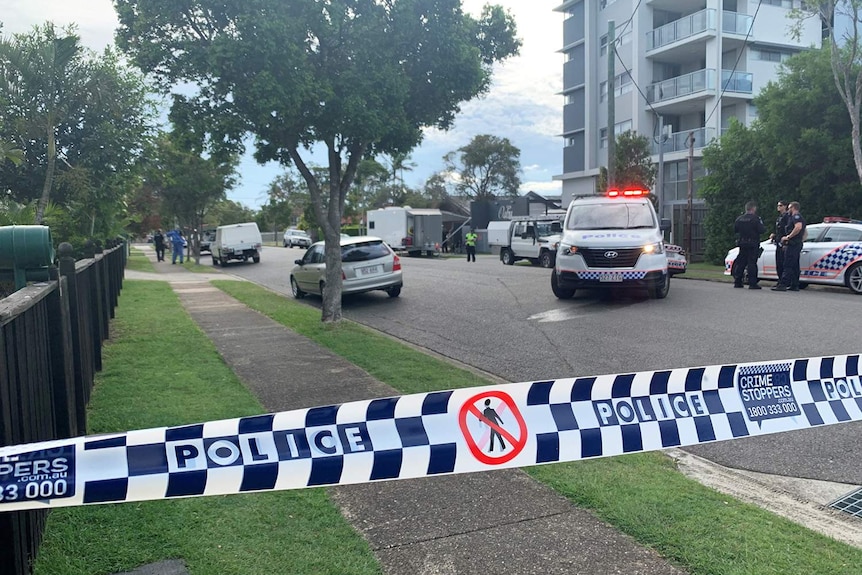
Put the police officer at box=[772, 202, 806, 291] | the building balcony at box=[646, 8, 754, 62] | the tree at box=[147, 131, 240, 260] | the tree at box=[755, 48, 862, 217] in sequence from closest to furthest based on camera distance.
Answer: the police officer at box=[772, 202, 806, 291] → the tree at box=[755, 48, 862, 217] → the tree at box=[147, 131, 240, 260] → the building balcony at box=[646, 8, 754, 62]

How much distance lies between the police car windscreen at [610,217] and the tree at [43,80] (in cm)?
1047

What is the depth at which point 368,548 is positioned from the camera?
3504mm

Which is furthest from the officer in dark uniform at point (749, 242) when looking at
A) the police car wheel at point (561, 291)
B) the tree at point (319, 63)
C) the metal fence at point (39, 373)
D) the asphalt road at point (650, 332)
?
the metal fence at point (39, 373)

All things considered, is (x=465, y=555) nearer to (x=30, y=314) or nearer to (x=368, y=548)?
(x=368, y=548)

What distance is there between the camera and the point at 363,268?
15156mm

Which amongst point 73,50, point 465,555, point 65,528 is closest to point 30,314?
point 65,528

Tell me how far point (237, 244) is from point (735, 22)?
26.0 metres

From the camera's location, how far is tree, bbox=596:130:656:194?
29359 mm

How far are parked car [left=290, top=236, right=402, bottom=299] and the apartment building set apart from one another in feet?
57.7

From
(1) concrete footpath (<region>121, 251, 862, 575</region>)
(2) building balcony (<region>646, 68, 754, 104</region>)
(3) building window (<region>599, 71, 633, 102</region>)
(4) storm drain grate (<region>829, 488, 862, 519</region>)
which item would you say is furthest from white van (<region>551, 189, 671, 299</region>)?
(3) building window (<region>599, 71, 633, 102</region>)

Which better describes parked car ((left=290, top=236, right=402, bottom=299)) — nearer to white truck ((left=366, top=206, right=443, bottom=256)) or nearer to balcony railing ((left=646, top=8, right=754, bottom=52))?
white truck ((left=366, top=206, right=443, bottom=256))

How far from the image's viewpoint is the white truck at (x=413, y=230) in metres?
39.6

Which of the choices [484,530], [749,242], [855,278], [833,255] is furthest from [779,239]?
[484,530]

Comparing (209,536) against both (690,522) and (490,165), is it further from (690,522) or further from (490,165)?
(490,165)
